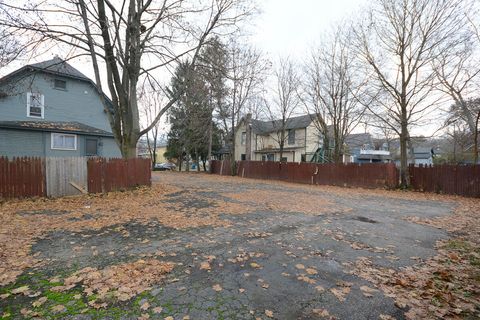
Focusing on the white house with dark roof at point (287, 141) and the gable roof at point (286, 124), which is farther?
the gable roof at point (286, 124)

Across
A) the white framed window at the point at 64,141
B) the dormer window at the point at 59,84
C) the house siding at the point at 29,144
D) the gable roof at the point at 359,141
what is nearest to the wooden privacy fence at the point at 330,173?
the house siding at the point at 29,144

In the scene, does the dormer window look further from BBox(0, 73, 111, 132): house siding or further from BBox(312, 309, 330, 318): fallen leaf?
BBox(312, 309, 330, 318): fallen leaf

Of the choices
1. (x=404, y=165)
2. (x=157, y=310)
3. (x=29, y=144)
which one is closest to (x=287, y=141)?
(x=404, y=165)

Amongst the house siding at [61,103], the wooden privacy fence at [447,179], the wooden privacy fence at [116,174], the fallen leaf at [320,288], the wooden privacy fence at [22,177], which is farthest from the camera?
the house siding at [61,103]

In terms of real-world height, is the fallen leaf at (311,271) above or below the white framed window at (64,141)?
below

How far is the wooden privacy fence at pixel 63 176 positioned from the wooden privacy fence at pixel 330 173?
13112 millimetres

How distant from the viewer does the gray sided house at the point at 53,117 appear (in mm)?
16641

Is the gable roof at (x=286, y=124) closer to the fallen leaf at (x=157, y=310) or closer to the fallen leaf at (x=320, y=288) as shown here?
the fallen leaf at (x=320, y=288)

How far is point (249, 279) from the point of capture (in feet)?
12.4

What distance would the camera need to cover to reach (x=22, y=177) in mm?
9758

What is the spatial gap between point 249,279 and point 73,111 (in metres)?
21.3

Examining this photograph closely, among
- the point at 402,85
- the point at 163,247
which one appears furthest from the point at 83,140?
the point at 402,85

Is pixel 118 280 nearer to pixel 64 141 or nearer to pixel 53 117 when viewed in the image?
pixel 64 141

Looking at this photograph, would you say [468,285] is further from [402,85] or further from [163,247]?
[402,85]
